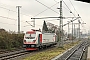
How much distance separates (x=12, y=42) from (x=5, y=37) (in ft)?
9.37

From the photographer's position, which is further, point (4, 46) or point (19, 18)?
point (19, 18)

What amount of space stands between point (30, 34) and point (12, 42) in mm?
6840

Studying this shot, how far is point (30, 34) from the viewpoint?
34.4 meters

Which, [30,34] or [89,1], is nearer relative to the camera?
[89,1]

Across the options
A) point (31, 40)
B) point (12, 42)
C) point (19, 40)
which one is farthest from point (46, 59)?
point (19, 40)

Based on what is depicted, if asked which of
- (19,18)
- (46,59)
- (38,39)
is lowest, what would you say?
(46,59)

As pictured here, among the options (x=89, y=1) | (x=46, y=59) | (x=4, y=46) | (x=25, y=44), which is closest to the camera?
(x=89, y=1)

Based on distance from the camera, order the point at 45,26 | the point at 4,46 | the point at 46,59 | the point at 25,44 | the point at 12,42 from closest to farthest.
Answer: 1. the point at 46,59
2. the point at 25,44
3. the point at 4,46
4. the point at 12,42
5. the point at 45,26

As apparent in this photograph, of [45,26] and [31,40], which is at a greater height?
[45,26]

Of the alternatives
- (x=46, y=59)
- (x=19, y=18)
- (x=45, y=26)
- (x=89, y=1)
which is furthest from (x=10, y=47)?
(x=45, y=26)

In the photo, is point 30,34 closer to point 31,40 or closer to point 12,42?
point 31,40

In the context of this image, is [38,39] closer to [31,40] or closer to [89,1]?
[31,40]

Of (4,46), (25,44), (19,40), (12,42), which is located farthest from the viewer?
(19,40)

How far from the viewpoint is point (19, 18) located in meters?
45.2
